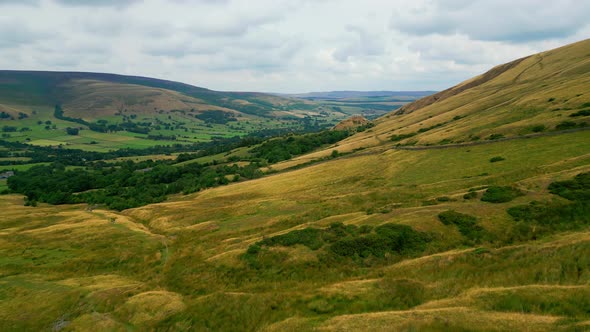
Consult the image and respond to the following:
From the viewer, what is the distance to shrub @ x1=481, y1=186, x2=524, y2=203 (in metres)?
41.9

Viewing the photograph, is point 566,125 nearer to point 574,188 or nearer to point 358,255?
point 574,188

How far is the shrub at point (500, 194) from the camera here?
41875mm

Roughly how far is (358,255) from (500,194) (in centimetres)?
2189

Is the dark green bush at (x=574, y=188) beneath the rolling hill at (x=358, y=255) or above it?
above

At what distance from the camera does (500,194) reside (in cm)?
4306

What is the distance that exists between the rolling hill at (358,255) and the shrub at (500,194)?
0.25 metres

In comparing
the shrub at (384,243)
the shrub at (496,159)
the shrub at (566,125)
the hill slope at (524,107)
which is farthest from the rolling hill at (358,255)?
the hill slope at (524,107)

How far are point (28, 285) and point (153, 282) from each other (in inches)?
746

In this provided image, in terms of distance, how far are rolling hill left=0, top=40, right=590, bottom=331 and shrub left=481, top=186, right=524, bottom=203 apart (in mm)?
246

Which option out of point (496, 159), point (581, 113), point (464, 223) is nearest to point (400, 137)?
point (581, 113)

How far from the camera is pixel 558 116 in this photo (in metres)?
76.8

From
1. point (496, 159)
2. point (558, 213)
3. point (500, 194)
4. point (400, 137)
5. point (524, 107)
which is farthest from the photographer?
point (400, 137)

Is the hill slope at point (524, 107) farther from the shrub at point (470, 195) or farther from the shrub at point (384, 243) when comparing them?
the shrub at point (384, 243)

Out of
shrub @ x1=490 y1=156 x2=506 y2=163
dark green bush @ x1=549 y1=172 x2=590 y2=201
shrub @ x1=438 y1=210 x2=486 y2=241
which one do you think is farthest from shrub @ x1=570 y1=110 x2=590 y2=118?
shrub @ x1=438 y1=210 x2=486 y2=241
